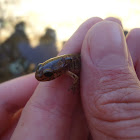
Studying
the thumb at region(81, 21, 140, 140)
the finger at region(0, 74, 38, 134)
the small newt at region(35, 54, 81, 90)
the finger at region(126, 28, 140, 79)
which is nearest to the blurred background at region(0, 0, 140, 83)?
the finger at region(0, 74, 38, 134)

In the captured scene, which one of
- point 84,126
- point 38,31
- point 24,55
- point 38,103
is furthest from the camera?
point 38,31

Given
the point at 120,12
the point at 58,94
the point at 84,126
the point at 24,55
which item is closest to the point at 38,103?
the point at 58,94

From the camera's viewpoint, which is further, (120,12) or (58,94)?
(120,12)

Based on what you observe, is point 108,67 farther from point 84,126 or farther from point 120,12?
point 120,12

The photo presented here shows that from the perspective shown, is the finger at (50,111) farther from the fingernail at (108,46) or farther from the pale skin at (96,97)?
the fingernail at (108,46)

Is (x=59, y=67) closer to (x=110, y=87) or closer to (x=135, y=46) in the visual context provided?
(x=110, y=87)

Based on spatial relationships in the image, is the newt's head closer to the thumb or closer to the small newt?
the small newt
